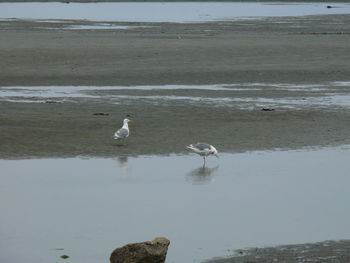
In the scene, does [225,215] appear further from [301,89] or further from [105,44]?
[105,44]

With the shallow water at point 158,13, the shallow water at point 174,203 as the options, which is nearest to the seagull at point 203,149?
the shallow water at point 174,203

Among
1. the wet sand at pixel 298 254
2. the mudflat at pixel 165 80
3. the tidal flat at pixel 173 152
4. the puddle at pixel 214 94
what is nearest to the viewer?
the wet sand at pixel 298 254

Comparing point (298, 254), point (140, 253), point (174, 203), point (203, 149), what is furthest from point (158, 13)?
point (140, 253)

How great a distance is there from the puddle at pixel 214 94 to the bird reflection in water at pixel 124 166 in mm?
5951

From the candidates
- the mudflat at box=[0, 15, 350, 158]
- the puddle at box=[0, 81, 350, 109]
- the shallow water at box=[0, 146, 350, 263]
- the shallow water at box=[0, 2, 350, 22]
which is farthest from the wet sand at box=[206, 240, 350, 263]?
the shallow water at box=[0, 2, 350, 22]

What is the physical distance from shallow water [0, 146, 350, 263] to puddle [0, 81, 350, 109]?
5.82m

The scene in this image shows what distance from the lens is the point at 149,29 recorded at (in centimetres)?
4978

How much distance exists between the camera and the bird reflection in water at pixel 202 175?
1385 centimetres

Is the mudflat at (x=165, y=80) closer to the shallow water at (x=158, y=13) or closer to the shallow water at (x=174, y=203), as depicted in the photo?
the shallow water at (x=174, y=203)

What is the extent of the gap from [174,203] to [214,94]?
11.2m

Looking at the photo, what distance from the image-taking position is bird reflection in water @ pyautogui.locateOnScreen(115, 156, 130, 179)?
1423 cm

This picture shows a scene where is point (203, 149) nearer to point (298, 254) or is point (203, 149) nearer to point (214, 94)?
point (298, 254)

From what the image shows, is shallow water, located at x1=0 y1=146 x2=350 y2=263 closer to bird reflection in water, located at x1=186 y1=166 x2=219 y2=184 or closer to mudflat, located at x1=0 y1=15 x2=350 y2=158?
bird reflection in water, located at x1=186 y1=166 x2=219 y2=184

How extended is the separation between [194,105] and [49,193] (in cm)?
874
